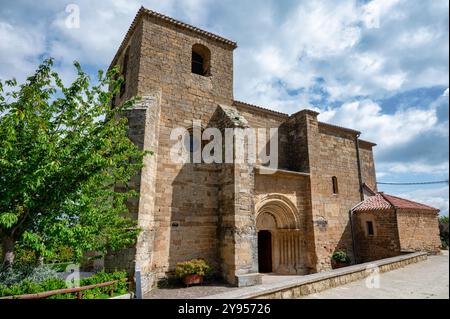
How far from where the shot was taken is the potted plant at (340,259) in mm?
12562

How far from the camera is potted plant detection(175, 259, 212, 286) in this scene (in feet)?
28.3

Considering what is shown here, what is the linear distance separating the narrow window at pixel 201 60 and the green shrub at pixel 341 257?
34.6ft

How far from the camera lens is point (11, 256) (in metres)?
5.61

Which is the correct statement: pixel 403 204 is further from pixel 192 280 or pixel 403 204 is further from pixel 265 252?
pixel 192 280

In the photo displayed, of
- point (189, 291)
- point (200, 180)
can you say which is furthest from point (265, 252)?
point (189, 291)

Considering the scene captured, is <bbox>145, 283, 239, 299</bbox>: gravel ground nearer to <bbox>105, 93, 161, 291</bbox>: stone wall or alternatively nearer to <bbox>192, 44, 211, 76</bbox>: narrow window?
<bbox>105, 93, 161, 291</bbox>: stone wall

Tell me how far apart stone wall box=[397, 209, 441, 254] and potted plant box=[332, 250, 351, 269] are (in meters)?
2.79

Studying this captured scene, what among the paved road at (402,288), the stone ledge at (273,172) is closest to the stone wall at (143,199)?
the stone ledge at (273,172)

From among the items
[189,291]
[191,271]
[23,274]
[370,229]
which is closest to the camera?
[23,274]

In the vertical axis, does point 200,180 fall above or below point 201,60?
below

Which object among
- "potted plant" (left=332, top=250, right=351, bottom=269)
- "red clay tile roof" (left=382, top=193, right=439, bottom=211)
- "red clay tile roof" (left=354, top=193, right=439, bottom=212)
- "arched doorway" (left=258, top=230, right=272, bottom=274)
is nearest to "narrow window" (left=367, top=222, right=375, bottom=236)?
"red clay tile roof" (left=354, top=193, right=439, bottom=212)

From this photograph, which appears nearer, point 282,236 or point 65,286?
point 65,286

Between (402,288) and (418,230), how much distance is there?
8979mm

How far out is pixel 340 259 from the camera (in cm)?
1262
